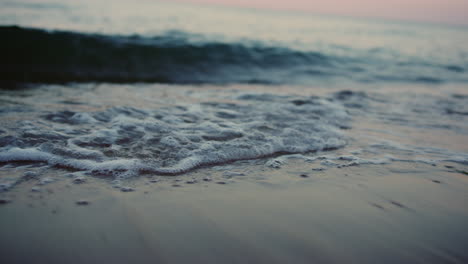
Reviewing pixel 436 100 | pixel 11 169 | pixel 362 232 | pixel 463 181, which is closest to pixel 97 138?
pixel 11 169

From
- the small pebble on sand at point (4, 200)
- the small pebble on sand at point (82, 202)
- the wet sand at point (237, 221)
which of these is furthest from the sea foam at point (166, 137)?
the small pebble on sand at point (4, 200)

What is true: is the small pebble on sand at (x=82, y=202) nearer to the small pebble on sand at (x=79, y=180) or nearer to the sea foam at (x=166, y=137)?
the small pebble on sand at (x=79, y=180)

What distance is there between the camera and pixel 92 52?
23.0ft

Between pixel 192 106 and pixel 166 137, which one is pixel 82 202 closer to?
pixel 166 137

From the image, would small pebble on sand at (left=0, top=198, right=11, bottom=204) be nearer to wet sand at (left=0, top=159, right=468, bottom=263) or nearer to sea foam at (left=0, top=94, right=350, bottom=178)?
wet sand at (left=0, top=159, right=468, bottom=263)

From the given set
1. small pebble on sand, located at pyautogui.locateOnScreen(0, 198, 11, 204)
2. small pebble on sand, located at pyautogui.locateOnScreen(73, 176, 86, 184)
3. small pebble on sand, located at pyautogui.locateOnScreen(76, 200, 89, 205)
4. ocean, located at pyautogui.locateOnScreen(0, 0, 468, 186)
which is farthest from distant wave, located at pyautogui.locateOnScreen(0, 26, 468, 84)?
small pebble on sand, located at pyautogui.locateOnScreen(76, 200, 89, 205)

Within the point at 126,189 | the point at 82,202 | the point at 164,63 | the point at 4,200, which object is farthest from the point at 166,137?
the point at 164,63

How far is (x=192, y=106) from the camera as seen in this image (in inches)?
169

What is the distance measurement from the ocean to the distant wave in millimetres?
29

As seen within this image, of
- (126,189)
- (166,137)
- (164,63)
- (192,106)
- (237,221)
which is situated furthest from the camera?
(164,63)

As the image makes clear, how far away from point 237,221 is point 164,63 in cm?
614

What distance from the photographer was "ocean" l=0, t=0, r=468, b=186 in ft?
8.60

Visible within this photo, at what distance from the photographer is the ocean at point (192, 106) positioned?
2621 millimetres

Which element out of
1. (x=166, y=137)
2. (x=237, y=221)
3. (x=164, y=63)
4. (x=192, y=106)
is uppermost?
(x=164, y=63)
